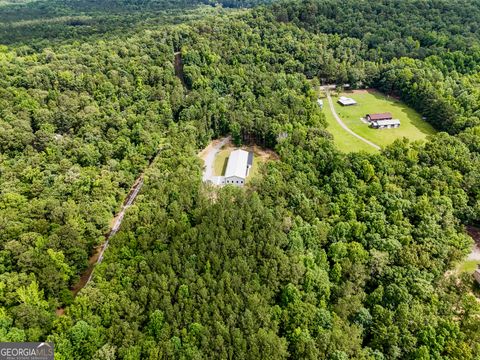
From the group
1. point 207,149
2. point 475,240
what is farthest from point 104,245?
point 475,240

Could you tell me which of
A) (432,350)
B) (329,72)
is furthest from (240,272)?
(329,72)

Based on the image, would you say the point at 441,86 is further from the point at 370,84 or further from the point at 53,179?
the point at 53,179

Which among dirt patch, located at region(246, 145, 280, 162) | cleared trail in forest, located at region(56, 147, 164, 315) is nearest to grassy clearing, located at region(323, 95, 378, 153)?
dirt patch, located at region(246, 145, 280, 162)

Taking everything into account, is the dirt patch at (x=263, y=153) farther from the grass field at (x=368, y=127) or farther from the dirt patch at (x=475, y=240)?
the dirt patch at (x=475, y=240)

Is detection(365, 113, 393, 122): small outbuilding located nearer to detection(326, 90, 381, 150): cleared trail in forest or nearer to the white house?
detection(326, 90, 381, 150): cleared trail in forest

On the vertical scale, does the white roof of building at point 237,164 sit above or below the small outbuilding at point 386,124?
below

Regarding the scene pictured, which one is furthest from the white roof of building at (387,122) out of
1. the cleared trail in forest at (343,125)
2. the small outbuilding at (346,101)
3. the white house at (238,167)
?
the white house at (238,167)

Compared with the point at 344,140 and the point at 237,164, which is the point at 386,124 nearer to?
the point at 344,140
